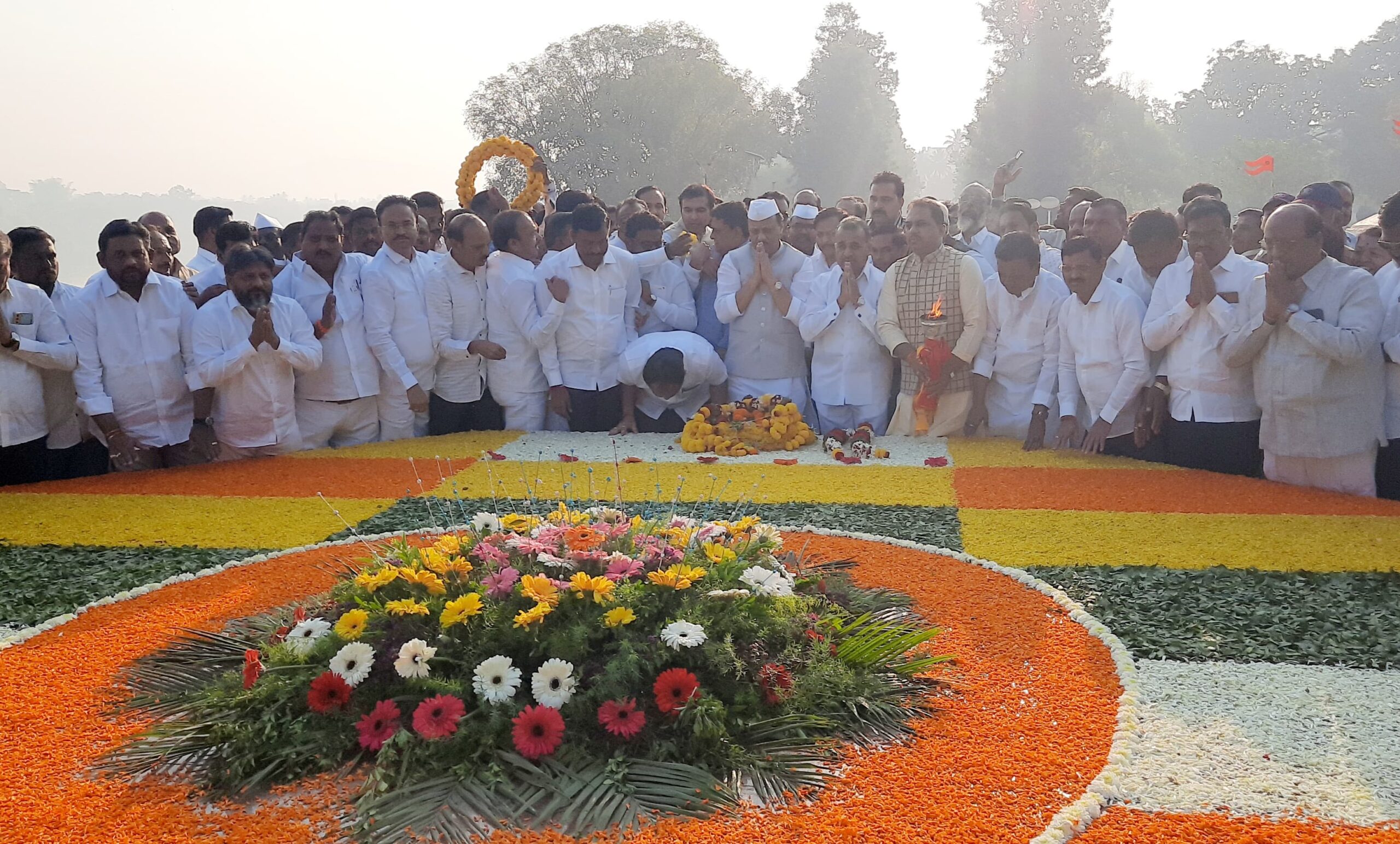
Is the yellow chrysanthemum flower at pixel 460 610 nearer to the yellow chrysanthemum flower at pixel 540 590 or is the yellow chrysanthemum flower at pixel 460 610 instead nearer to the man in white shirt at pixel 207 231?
the yellow chrysanthemum flower at pixel 540 590

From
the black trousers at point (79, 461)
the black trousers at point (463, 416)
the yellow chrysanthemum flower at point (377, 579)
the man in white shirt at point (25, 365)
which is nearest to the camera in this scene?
the yellow chrysanthemum flower at point (377, 579)

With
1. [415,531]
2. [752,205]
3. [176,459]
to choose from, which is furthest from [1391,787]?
[176,459]

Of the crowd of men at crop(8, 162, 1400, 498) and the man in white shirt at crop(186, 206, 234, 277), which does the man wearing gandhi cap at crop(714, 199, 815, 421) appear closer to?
the crowd of men at crop(8, 162, 1400, 498)

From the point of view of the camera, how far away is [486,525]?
14.4 feet

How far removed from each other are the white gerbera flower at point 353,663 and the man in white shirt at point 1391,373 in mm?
5848

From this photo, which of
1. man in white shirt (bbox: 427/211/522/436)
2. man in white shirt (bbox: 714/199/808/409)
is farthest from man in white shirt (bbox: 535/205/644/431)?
man in white shirt (bbox: 714/199/808/409)

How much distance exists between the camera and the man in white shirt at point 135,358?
24.5 feet

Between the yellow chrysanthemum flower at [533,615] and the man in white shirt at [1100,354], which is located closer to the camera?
the yellow chrysanthemum flower at [533,615]

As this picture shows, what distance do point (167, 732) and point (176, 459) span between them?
5.02 m

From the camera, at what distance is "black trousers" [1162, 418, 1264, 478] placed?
713 cm

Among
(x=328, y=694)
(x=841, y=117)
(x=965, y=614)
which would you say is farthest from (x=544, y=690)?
(x=841, y=117)

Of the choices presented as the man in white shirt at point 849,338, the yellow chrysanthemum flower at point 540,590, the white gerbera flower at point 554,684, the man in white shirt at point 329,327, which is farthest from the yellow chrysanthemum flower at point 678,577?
the man in white shirt at point 329,327

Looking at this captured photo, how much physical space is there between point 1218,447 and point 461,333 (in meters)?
5.78

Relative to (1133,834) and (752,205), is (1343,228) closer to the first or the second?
(752,205)
